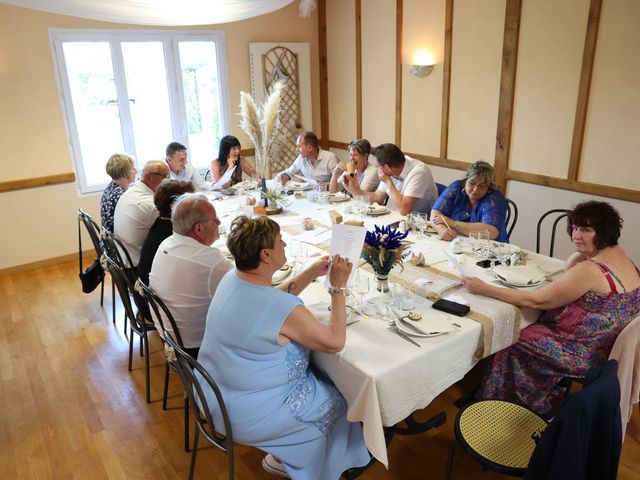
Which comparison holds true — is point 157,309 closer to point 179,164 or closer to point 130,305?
point 130,305

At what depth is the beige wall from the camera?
15.1ft

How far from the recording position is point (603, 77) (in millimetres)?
3803

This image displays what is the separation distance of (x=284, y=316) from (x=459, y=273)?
3.50 ft

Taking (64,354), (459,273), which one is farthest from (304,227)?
(64,354)

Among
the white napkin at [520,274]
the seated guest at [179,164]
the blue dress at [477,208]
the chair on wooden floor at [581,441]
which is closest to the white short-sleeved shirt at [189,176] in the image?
A: the seated guest at [179,164]

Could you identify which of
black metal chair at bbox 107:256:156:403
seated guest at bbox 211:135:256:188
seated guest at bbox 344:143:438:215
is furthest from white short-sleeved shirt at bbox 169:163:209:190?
black metal chair at bbox 107:256:156:403

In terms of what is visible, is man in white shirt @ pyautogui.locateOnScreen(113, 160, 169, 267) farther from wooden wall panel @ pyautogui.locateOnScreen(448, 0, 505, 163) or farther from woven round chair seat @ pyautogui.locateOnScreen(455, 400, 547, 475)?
wooden wall panel @ pyautogui.locateOnScreen(448, 0, 505, 163)

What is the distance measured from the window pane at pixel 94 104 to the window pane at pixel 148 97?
0.61 ft

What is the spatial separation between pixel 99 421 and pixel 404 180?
2548mm

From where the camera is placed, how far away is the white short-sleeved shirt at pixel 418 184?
3.67m

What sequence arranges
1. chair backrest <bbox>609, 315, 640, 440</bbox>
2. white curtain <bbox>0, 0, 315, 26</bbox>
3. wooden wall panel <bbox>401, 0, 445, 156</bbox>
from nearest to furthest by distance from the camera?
white curtain <bbox>0, 0, 315, 26</bbox> → chair backrest <bbox>609, 315, 640, 440</bbox> → wooden wall panel <bbox>401, 0, 445, 156</bbox>

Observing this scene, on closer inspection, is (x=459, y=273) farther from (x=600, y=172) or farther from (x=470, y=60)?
(x=470, y=60)

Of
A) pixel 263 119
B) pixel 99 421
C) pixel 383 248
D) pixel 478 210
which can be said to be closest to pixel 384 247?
pixel 383 248

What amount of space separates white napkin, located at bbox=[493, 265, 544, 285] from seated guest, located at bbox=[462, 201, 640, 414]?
0.09m
